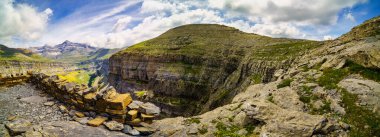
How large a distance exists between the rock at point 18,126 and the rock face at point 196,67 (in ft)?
211

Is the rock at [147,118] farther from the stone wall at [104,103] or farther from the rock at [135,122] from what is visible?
the rock at [135,122]

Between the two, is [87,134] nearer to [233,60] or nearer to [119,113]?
[119,113]

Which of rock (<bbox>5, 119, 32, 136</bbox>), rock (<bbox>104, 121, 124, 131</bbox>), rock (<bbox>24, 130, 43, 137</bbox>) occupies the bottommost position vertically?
rock (<bbox>104, 121, 124, 131</bbox>)

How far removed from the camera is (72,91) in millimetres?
18609

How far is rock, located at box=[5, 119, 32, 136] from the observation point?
13.5 meters

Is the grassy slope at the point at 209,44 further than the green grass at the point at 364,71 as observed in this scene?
Yes

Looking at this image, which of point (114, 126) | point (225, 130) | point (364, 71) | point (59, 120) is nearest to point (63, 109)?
point (59, 120)

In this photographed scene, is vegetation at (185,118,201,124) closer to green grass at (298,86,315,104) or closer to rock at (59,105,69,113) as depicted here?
green grass at (298,86,315,104)

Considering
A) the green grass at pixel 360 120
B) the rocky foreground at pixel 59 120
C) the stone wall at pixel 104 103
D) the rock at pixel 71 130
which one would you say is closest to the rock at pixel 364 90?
the green grass at pixel 360 120

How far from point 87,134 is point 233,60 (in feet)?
343

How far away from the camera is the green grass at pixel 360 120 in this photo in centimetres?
1392

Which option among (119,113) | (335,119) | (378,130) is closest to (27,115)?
(119,113)

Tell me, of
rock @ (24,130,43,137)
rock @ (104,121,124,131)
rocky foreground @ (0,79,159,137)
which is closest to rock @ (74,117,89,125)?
rocky foreground @ (0,79,159,137)

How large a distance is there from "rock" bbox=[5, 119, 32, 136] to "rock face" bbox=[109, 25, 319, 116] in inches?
2528
